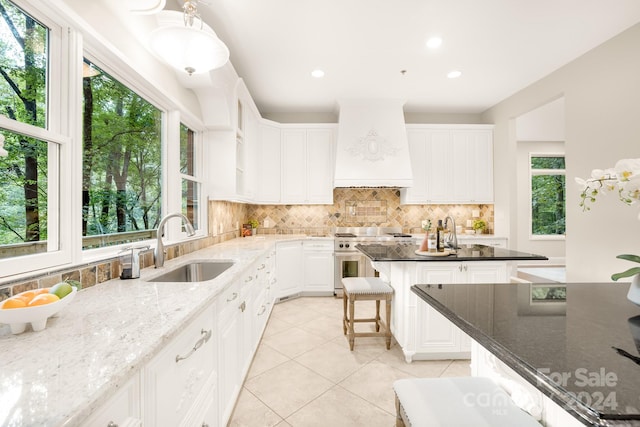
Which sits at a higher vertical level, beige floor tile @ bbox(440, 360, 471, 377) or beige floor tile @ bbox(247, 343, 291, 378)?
beige floor tile @ bbox(247, 343, 291, 378)

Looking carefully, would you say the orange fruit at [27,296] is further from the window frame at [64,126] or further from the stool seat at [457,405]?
the stool seat at [457,405]

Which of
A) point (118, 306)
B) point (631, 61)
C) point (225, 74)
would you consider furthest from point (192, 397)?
point (631, 61)

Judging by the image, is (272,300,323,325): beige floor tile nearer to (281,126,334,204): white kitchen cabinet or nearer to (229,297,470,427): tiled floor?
(229,297,470,427): tiled floor

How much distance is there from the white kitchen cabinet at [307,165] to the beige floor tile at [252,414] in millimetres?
2953

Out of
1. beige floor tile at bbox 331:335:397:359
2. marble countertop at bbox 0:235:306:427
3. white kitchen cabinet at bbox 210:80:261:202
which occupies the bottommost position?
beige floor tile at bbox 331:335:397:359

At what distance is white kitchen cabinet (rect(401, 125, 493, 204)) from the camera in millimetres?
4570

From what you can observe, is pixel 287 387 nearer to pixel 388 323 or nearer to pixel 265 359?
pixel 265 359

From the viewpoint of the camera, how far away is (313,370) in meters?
2.23

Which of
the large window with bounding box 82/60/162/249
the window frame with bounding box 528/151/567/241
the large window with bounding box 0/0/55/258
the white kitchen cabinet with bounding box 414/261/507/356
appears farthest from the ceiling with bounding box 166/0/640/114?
the window frame with bounding box 528/151/567/241

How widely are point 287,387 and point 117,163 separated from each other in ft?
6.28

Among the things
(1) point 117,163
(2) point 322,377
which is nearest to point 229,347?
(2) point 322,377

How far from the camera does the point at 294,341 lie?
2.73 metres

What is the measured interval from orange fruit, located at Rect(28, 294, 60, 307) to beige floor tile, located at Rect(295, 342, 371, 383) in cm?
181

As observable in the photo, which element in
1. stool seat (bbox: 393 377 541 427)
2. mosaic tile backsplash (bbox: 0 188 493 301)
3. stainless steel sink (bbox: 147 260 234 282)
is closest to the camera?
stool seat (bbox: 393 377 541 427)
